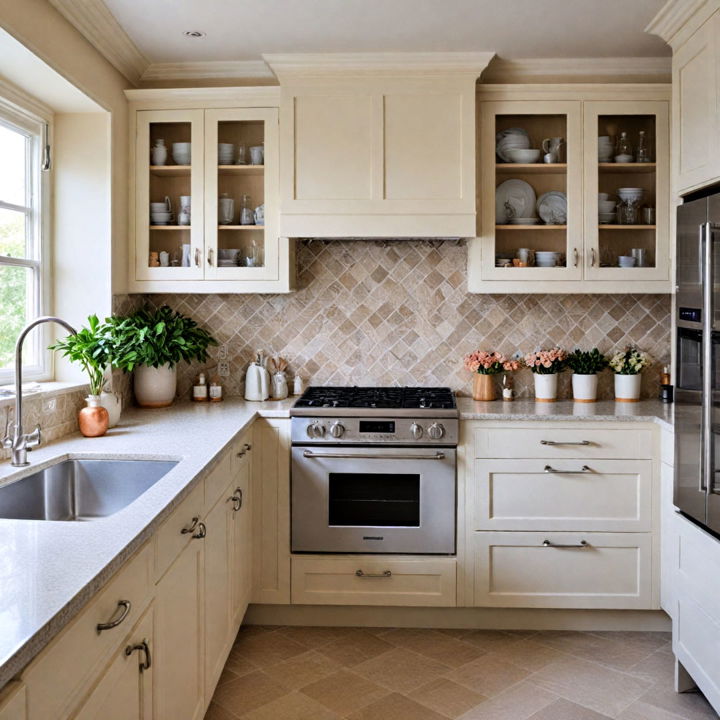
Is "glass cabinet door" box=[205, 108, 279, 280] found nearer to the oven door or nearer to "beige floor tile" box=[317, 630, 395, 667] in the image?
the oven door

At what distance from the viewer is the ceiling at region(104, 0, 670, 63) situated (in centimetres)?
284

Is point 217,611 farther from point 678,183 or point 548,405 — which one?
point 678,183

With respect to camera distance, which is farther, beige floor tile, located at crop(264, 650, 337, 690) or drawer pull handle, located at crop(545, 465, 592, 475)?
drawer pull handle, located at crop(545, 465, 592, 475)

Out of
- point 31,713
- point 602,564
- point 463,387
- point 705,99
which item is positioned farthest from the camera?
point 463,387

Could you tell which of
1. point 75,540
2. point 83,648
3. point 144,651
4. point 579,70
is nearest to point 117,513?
point 75,540

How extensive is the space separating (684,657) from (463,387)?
1.58 meters

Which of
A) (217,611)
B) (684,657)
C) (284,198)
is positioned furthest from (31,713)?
(284,198)

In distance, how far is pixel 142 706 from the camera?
1625mm

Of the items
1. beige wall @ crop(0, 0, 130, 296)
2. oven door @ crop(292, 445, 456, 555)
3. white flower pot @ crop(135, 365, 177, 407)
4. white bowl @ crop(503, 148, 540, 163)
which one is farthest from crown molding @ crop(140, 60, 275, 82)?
oven door @ crop(292, 445, 456, 555)

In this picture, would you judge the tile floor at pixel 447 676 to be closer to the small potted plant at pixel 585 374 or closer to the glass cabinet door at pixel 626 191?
the small potted plant at pixel 585 374

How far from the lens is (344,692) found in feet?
8.92

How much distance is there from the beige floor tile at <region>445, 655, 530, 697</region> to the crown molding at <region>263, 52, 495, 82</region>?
99.9 inches

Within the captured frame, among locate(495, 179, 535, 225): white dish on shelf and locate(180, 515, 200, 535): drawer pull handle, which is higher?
locate(495, 179, 535, 225): white dish on shelf

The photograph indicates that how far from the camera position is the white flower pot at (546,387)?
11.6 feet
